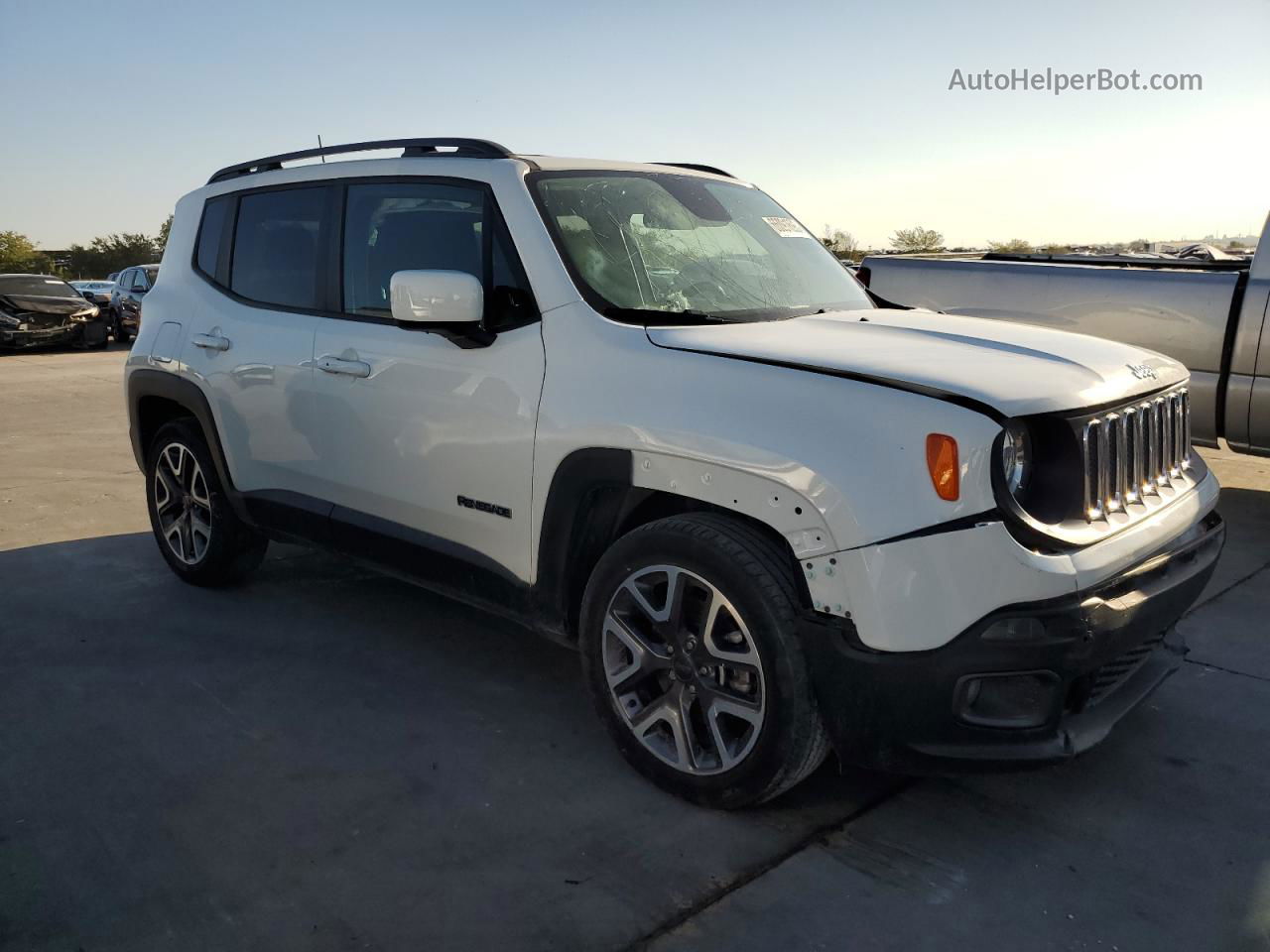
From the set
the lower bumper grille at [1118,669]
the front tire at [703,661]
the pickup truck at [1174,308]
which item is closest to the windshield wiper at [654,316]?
the front tire at [703,661]

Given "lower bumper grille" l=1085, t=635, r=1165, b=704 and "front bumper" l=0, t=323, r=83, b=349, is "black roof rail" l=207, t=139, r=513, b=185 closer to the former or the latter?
"lower bumper grille" l=1085, t=635, r=1165, b=704

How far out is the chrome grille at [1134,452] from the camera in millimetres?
2969

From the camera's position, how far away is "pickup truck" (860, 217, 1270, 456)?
6188 millimetres

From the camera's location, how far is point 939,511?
2.67m

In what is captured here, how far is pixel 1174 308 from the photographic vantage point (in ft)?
21.0

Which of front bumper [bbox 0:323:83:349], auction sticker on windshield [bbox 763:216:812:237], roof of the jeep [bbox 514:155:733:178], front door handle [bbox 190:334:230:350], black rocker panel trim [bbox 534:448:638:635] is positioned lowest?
black rocker panel trim [bbox 534:448:638:635]

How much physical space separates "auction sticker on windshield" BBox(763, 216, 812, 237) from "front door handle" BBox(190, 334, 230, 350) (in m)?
2.34

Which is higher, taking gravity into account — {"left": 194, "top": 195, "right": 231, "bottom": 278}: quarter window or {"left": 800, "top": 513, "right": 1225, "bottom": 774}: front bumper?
{"left": 194, "top": 195, "right": 231, "bottom": 278}: quarter window

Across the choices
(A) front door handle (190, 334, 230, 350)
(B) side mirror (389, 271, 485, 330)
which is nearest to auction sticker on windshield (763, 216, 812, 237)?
(B) side mirror (389, 271, 485, 330)

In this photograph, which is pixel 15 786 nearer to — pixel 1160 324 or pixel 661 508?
pixel 661 508

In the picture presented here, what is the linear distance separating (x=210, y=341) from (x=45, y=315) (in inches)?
684

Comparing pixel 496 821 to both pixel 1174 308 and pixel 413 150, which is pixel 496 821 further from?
pixel 1174 308

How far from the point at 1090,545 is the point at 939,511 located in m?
0.48

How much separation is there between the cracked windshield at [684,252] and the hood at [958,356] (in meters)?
0.21
